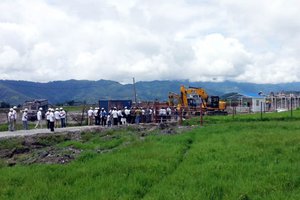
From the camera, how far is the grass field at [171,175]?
32.6 feet

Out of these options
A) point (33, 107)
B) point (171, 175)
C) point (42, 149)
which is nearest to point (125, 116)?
point (42, 149)

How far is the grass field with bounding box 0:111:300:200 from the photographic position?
9922mm

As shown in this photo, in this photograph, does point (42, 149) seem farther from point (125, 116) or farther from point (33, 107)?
point (33, 107)

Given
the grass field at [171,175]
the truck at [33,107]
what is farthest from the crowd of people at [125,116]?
the grass field at [171,175]

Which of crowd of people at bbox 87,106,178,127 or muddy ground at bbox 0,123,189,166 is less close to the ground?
crowd of people at bbox 87,106,178,127

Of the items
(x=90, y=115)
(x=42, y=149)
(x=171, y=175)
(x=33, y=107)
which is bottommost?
(x=42, y=149)

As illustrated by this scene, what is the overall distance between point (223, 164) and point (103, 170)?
3769mm

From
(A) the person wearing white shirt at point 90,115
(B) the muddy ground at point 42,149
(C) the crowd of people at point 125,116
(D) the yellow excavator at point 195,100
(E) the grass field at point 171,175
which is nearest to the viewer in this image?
(E) the grass field at point 171,175

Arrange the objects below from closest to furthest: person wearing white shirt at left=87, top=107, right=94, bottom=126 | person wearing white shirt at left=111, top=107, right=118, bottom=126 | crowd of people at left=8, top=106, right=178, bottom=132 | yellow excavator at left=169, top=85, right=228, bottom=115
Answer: person wearing white shirt at left=111, top=107, right=118, bottom=126, crowd of people at left=8, top=106, right=178, bottom=132, person wearing white shirt at left=87, top=107, right=94, bottom=126, yellow excavator at left=169, top=85, right=228, bottom=115

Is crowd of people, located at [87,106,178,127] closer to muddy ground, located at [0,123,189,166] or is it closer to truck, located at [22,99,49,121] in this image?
muddy ground, located at [0,123,189,166]

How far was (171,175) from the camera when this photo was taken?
11.9 meters

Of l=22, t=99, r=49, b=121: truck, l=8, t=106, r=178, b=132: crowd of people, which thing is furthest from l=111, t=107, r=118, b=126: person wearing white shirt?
l=22, t=99, r=49, b=121: truck

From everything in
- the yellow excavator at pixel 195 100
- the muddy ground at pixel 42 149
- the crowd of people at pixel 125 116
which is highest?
the yellow excavator at pixel 195 100

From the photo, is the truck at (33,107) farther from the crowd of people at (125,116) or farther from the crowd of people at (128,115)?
the crowd of people at (128,115)
